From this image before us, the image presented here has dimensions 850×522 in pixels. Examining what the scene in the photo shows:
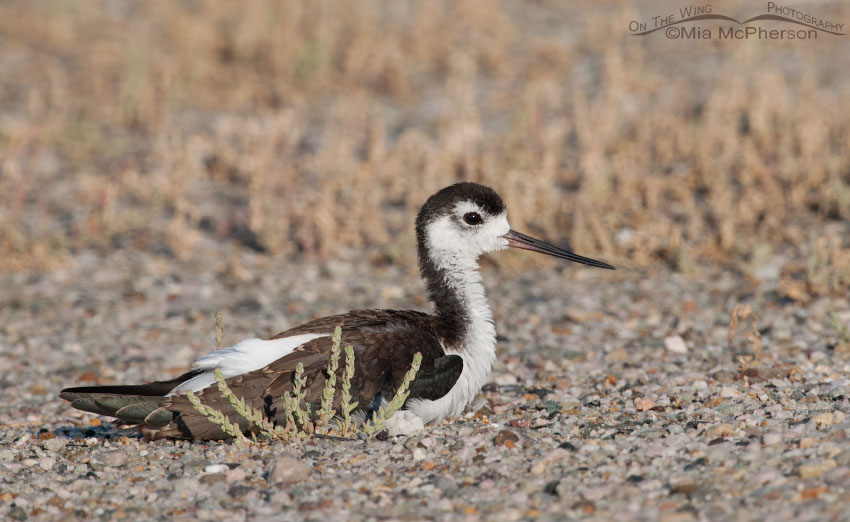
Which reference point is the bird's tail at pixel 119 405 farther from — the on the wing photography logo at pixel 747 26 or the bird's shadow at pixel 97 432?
the on the wing photography logo at pixel 747 26

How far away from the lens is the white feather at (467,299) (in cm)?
499

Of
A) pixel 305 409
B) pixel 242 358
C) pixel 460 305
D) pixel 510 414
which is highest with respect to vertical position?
pixel 460 305

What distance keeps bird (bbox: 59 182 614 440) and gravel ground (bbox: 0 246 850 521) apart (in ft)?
0.59

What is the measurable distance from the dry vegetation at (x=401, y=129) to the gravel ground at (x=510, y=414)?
0.69 m

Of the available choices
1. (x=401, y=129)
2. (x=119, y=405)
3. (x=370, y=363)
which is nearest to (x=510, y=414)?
(x=370, y=363)

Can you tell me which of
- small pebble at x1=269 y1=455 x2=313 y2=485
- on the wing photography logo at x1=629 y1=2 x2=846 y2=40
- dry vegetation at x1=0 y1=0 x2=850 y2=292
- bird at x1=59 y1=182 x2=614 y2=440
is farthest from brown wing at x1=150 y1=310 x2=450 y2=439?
A: on the wing photography logo at x1=629 y1=2 x2=846 y2=40

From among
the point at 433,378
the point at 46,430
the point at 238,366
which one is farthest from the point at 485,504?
the point at 46,430

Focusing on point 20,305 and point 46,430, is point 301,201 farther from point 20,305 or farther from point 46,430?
point 46,430

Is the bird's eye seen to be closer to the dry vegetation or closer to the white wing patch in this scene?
the white wing patch

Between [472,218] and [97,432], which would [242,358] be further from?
[472,218]

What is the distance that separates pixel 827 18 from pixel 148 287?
33.5 feet

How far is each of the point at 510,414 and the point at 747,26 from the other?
987cm

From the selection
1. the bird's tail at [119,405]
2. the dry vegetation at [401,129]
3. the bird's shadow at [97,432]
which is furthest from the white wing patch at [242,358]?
the dry vegetation at [401,129]

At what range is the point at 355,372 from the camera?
4.82 m
